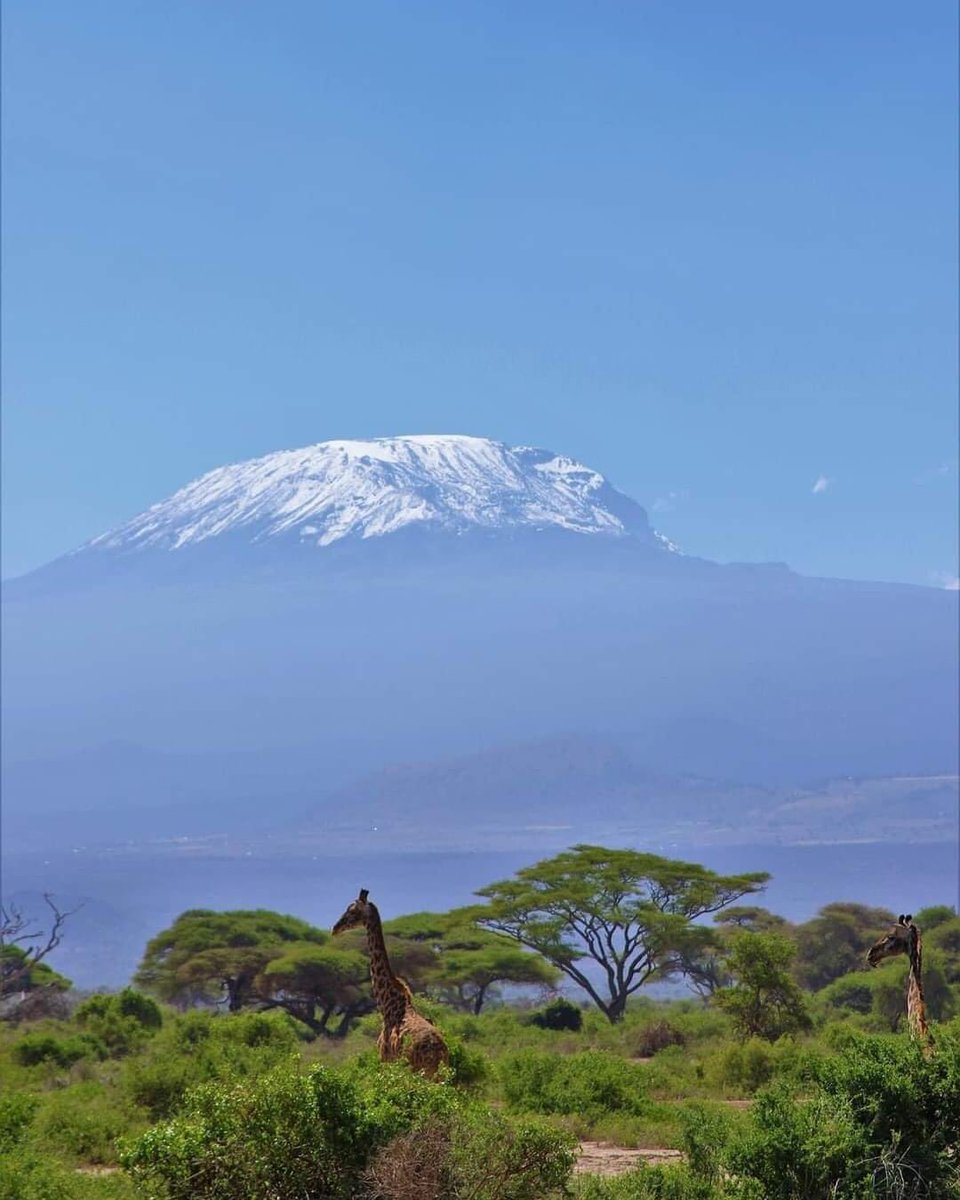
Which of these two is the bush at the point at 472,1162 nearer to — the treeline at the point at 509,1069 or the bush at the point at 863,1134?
the treeline at the point at 509,1069

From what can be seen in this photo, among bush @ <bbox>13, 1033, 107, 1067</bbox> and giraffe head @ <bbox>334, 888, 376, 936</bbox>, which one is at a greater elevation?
Result: giraffe head @ <bbox>334, 888, 376, 936</bbox>

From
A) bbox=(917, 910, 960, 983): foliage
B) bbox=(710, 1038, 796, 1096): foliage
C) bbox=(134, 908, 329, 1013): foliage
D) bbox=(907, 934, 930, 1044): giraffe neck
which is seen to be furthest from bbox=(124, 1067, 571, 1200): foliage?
bbox=(917, 910, 960, 983): foliage

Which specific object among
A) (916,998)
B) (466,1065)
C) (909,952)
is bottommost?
(466,1065)

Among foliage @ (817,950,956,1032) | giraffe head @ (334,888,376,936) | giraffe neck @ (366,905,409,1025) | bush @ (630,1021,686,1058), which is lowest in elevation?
bush @ (630,1021,686,1058)

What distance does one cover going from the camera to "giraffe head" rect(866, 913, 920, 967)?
1767 centimetres

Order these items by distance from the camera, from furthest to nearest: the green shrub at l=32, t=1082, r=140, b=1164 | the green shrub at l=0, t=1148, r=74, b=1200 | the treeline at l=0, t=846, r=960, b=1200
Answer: the green shrub at l=32, t=1082, r=140, b=1164
the green shrub at l=0, t=1148, r=74, b=1200
the treeline at l=0, t=846, r=960, b=1200

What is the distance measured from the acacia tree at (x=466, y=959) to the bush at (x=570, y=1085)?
28.1 meters

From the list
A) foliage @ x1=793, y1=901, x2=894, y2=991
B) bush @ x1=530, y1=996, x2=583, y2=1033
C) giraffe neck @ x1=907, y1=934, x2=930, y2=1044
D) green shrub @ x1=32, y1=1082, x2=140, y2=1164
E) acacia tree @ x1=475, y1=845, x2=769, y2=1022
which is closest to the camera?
giraffe neck @ x1=907, y1=934, x2=930, y2=1044

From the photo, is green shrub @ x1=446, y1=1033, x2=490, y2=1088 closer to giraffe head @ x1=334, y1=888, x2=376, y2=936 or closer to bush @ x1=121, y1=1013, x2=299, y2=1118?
bush @ x1=121, y1=1013, x2=299, y2=1118

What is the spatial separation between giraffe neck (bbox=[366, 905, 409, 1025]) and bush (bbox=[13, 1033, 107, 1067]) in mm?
18144

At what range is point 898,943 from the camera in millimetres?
17844

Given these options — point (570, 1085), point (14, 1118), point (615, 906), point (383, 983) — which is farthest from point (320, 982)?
point (383, 983)

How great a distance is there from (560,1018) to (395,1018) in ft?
99.6

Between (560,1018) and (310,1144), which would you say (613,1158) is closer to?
(310,1144)
